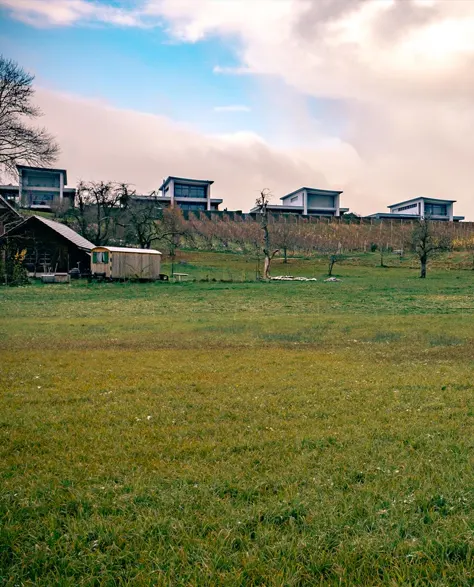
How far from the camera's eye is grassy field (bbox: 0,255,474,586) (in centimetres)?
430

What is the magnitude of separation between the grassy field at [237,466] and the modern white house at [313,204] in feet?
347

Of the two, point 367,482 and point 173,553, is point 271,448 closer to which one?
point 367,482

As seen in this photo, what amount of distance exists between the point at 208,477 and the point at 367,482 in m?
1.83

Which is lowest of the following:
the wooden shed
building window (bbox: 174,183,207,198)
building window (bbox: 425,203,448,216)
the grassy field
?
the grassy field

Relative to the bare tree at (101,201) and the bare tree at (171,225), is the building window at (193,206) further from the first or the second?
the bare tree at (101,201)

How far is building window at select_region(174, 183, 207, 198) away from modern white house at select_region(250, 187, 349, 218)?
13202 millimetres

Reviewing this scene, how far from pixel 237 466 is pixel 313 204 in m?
118

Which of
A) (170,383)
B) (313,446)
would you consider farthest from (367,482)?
(170,383)

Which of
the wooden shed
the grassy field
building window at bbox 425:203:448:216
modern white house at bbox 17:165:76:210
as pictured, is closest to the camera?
the grassy field

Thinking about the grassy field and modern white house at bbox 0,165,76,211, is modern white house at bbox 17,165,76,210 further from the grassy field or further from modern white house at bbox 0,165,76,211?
the grassy field

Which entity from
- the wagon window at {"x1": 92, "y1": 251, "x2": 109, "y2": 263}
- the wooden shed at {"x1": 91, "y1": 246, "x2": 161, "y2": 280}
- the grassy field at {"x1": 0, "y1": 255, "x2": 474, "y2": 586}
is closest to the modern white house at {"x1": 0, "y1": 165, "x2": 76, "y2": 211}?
the wagon window at {"x1": 92, "y1": 251, "x2": 109, "y2": 263}

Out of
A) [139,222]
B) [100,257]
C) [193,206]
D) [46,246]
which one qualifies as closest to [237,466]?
[100,257]

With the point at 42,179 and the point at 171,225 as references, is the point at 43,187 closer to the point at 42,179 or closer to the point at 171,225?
the point at 42,179

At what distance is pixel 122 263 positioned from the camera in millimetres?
50000
